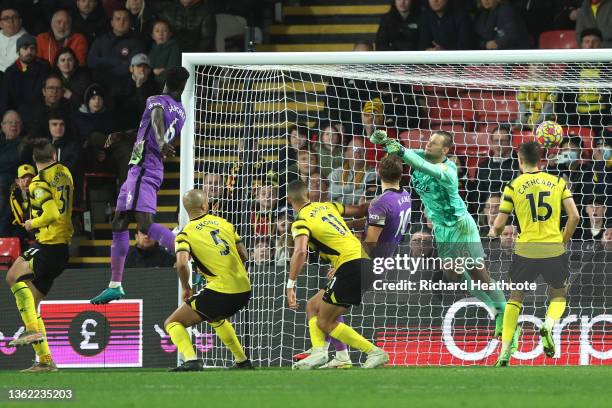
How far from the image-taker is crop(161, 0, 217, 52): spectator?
16.4 m

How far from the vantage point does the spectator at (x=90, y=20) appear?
17.3 metres

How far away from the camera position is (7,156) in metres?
15.8

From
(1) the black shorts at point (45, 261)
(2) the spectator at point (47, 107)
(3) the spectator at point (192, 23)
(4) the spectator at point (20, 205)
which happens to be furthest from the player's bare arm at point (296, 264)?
(3) the spectator at point (192, 23)

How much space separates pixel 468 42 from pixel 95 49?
16.5 ft

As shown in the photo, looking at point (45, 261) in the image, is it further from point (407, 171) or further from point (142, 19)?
point (142, 19)

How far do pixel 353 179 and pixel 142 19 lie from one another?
16.4 ft

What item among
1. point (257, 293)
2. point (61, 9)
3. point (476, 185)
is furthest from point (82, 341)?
point (61, 9)

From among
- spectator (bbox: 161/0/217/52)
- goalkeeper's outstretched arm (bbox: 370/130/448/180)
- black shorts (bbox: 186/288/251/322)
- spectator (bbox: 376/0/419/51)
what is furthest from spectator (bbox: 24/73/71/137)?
goalkeeper's outstretched arm (bbox: 370/130/448/180)

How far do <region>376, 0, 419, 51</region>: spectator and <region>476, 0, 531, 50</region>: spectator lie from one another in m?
0.86

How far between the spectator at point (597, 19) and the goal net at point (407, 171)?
1.22 metres

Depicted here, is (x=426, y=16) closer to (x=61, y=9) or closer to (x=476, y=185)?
(x=476, y=185)

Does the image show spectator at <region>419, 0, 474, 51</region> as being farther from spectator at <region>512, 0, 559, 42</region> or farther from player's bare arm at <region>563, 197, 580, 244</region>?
player's bare arm at <region>563, 197, 580, 244</region>

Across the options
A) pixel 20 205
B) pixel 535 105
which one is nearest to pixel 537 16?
pixel 535 105

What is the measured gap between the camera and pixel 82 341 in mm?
13430
